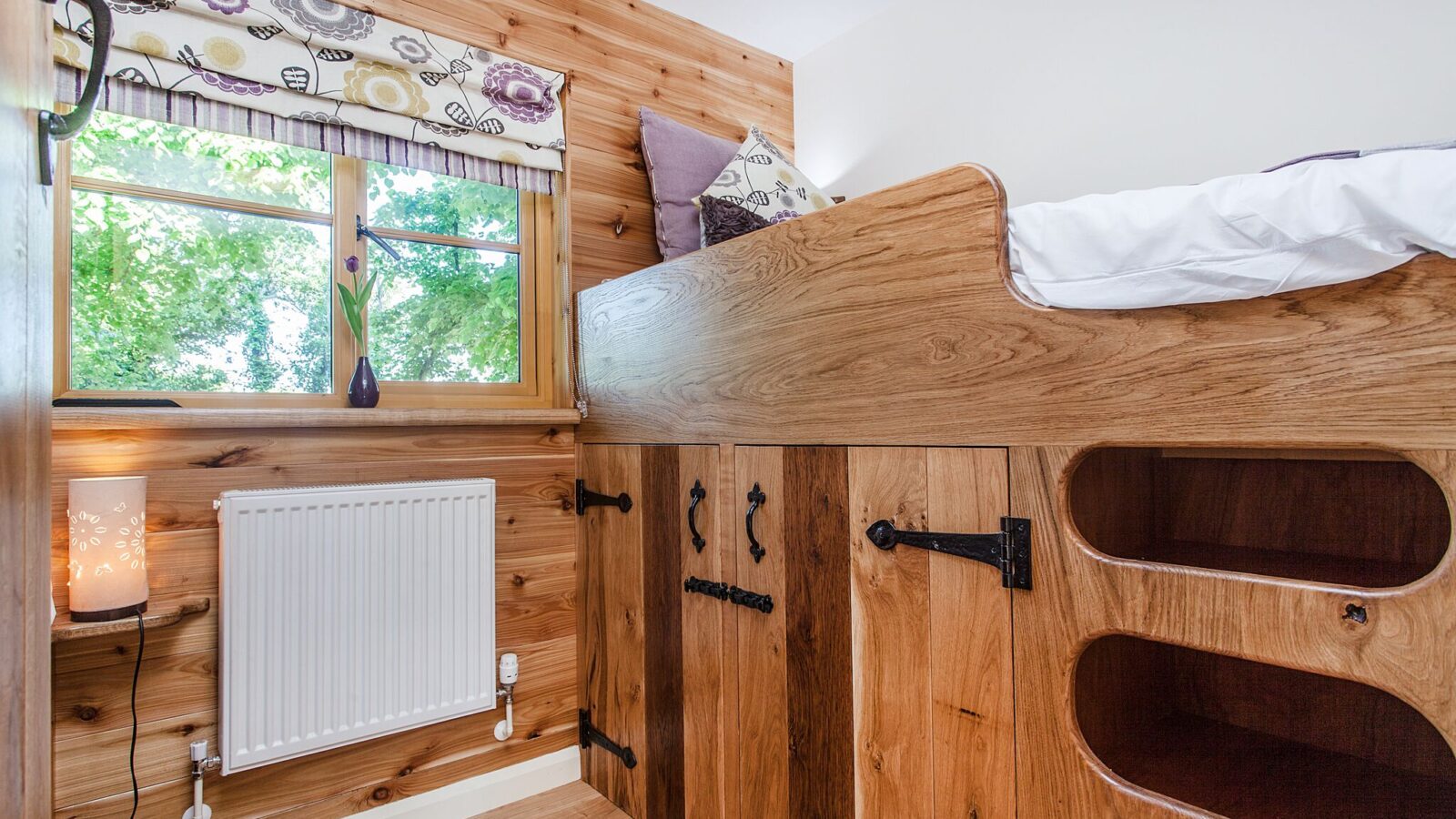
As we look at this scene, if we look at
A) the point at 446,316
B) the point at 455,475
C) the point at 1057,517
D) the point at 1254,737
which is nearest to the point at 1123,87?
the point at 1057,517

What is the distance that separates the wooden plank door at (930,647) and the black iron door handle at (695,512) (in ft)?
1.36

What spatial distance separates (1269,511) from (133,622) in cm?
212

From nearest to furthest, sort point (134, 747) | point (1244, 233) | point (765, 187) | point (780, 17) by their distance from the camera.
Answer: point (1244, 233) → point (134, 747) → point (765, 187) → point (780, 17)

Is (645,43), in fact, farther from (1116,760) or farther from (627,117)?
(1116,760)

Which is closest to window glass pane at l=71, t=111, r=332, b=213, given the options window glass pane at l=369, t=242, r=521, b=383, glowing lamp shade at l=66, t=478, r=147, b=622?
window glass pane at l=369, t=242, r=521, b=383

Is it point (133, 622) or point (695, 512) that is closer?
point (133, 622)

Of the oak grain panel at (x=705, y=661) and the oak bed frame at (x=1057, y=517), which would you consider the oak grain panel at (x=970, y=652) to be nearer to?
the oak bed frame at (x=1057, y=517)

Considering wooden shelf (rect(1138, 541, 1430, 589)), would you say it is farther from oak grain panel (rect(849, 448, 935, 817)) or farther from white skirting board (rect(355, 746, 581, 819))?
white skirting board (rect(355, 746, 581, 819))

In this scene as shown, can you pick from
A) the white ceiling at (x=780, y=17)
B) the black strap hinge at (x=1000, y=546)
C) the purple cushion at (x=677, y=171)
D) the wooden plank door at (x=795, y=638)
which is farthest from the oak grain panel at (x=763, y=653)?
the white ceiling at (x=780, y=17)

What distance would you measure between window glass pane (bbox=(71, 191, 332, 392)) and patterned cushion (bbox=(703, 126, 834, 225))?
103 cm

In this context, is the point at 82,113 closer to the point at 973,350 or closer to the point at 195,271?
the point at 973,350

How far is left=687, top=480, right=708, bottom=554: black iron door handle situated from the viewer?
1.54 m

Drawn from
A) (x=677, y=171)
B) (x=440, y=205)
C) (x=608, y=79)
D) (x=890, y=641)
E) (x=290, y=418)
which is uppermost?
(x=608, y=79)

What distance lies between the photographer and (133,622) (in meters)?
1.33
